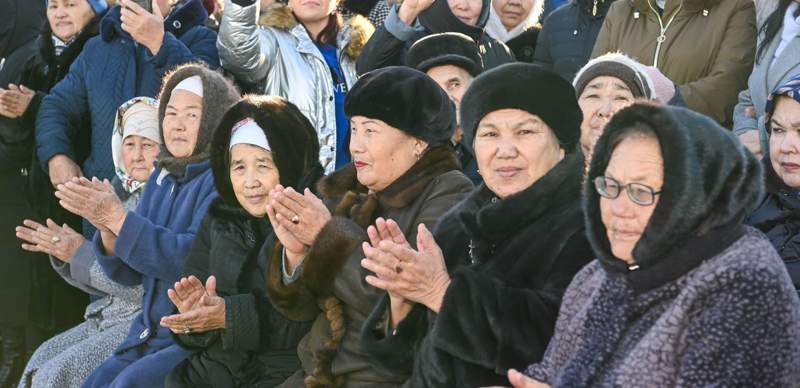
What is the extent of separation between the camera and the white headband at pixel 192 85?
6102 mm

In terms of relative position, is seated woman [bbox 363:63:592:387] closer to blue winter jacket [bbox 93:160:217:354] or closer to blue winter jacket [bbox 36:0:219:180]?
blue winter jacket [bbox 93:160:217:354]

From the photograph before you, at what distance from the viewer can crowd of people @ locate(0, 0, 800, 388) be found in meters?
3.12

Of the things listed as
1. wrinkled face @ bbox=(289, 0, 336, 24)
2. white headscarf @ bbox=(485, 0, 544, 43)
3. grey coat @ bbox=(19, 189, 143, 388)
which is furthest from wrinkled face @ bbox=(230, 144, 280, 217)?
white headscarf @ bbox=(485, 0, 544, 43)

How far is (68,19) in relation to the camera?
7664 millimetres

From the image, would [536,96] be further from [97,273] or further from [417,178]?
[97,273]

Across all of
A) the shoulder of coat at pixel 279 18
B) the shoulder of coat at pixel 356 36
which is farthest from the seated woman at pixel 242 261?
the shoulder of coat at pixel 356 36

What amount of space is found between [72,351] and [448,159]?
2.42 metres

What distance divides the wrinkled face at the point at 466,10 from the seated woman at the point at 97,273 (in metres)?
1.55

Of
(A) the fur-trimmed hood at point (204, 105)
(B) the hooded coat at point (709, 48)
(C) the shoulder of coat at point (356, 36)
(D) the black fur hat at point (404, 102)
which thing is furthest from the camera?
(C) the shoulder of coat at point (356, 36)

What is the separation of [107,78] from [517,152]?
12.2 feet

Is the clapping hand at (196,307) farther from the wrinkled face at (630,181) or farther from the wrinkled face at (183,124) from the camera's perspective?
the wrinkled face at (630,181)

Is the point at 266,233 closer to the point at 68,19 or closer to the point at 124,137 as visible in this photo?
the point at 124,137

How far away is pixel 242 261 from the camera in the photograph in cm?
521

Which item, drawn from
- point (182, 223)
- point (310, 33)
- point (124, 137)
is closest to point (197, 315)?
point (182, 223)
